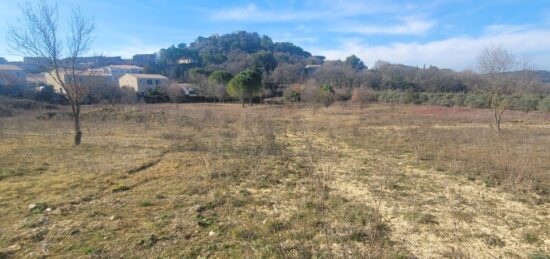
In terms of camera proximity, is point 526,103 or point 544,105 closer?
point 544,105

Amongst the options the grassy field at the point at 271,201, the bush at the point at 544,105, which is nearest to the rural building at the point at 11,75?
the grassy field at the point at 271,201

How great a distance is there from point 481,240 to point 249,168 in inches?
205

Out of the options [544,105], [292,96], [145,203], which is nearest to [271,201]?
[145,203]

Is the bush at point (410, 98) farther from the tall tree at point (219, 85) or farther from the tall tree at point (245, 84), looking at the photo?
the tall tree at point (219, 85)

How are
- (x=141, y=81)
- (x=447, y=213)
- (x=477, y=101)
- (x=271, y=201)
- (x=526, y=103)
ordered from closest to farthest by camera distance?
1. (x=447, y=213)
2. (x=271, y=201)
3. (x=526, y=103)
4. (x=477, y=101)
5. (x=141, y=81)

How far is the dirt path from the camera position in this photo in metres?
3.99

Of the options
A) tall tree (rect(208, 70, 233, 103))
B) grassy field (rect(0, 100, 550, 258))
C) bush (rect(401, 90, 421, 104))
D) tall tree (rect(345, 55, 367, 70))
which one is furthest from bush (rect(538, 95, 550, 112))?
tall tree (rect(345, 55, 367, 70))

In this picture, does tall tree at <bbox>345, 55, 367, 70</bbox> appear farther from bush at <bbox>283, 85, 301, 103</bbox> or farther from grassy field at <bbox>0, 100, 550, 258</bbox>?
grassy field at <bbox>0, 100, 550, 258</bbox>

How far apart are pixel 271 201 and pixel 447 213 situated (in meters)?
3.09

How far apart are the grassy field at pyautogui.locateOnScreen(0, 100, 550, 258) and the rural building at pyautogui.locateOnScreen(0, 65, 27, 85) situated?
41.9 m

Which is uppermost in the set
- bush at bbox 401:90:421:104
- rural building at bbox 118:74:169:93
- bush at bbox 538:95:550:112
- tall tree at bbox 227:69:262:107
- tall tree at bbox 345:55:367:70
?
tall tree at bbox 345:55:367:70

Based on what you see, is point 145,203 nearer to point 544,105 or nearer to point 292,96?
point 292,96

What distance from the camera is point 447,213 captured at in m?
5.07

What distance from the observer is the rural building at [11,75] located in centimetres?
4112
